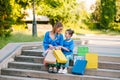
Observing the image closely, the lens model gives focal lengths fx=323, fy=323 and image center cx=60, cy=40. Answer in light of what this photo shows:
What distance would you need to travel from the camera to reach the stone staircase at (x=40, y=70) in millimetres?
8562

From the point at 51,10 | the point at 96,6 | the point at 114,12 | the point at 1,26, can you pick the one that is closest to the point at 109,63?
the point at 1,26

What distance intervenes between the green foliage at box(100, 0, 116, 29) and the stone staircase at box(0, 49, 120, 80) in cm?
2658

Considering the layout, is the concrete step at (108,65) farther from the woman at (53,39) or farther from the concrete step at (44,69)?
the woman at (53,39)

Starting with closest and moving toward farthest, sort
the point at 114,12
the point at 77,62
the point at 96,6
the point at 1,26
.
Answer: the point at 77,62, the point at 1,26, the point at 114,12, the point at 96,6

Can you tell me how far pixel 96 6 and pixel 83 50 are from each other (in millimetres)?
30565

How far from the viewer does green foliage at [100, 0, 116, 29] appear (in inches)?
1409

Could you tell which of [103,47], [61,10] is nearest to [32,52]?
[103,47]

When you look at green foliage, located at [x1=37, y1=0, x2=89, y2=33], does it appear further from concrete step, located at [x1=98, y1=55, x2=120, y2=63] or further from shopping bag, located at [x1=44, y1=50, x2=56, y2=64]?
shopping bag, located at [x1=44, y1=50, x2=56, y2=64]

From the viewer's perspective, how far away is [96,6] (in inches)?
1543

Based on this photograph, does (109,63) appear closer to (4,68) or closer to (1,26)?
(4,68)

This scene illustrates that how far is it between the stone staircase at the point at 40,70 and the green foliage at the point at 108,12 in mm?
26579

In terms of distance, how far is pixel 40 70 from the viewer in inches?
363

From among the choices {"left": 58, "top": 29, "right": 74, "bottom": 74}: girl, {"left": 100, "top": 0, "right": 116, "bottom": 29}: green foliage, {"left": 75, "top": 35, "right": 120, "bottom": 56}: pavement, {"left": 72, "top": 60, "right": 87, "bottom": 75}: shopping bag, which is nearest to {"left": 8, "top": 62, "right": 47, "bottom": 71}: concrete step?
{"left": 58, "top": 29, "right": 74, "bottom": 74}: girl

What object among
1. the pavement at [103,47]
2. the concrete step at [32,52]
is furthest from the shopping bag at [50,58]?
the pavement at [103,47]
